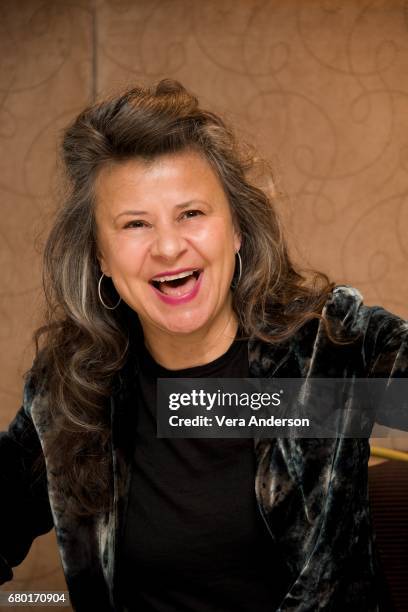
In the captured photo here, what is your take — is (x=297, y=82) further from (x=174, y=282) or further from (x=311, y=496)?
(x=311, y=496)

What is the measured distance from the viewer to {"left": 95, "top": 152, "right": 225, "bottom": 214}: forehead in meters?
1.11

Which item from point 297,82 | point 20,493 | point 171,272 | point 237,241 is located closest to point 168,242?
point 171,272

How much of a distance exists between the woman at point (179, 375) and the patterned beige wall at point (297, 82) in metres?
0.47

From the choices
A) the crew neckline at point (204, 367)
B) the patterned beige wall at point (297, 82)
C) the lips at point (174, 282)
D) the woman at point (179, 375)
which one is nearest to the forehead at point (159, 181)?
the woman at point (179, 375)

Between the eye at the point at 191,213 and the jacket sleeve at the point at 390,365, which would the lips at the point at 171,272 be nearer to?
the eye at the point at 191,213

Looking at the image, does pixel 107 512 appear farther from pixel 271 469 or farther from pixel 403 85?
pixel 403 85

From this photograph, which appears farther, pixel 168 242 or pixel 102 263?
pixel 102 263

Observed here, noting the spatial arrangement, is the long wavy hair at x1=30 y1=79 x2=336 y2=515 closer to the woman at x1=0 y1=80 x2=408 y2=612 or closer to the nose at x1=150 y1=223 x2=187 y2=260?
the woman at x1=0 y1=80 x2=408 y2=612

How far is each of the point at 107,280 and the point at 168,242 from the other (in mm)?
256

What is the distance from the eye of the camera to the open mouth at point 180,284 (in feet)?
3.74

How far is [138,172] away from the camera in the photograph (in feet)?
3.67

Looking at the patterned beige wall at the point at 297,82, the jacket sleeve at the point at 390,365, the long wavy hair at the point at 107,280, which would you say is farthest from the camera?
the patterned beige wall at the point at 297,82

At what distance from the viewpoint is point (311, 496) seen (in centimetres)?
112

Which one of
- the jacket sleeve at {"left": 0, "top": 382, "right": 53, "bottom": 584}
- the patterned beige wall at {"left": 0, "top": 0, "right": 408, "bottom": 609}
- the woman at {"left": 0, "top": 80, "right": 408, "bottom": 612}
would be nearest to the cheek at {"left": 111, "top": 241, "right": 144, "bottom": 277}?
the woman at {"left": 0, "top": 80, "right": 408, "bottom": 612}
